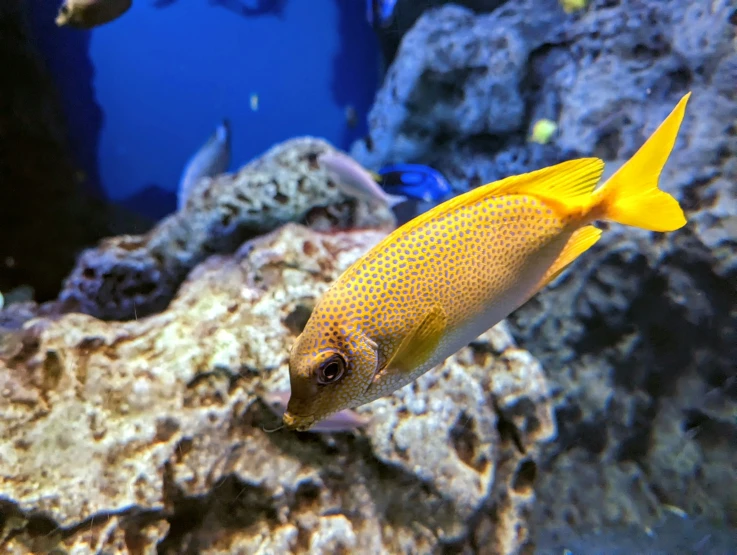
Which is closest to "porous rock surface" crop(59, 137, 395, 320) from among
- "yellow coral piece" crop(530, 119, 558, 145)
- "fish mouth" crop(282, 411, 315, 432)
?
"fish mouth" crop(282, 411, 315, 432)

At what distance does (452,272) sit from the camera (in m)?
1.21

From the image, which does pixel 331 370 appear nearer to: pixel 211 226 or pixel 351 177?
pixel 351 177

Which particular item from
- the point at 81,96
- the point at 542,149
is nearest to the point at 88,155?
the point at 81,96

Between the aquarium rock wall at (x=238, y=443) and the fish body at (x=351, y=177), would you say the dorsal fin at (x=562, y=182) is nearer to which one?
the aquarium rock wall at (x=238, y=443)

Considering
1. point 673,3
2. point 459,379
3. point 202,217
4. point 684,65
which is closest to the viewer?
point 459,379

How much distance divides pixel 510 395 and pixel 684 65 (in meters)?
3.36

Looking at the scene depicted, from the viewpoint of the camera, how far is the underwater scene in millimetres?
1312

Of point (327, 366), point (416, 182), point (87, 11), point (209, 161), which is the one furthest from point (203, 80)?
point (327, 366)

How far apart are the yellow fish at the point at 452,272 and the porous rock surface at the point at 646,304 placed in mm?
2290

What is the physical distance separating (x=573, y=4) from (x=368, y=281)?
5564 millimetres

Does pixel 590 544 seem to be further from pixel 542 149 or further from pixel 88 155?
pixel 88 155

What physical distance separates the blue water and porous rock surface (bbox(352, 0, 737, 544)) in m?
3.57

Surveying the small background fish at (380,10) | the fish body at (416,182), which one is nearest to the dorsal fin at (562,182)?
the fish body at (416,182)

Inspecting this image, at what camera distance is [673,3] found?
4.20 meters
